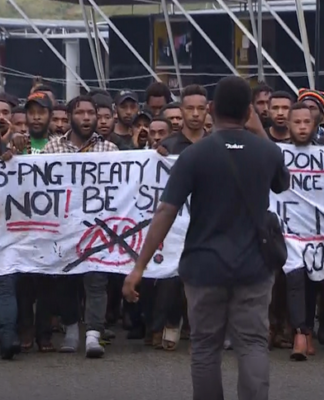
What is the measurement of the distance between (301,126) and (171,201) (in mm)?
3081

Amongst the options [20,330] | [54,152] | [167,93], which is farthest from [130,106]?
[20,330]

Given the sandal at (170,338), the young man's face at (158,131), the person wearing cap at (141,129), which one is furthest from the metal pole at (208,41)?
the sandal at (170,338)

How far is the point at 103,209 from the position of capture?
367 inches

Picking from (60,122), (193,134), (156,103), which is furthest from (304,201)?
(156,103)

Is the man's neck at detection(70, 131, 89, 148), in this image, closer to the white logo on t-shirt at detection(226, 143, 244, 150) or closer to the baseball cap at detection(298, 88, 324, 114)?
the baseball cap at detection(298, 88, 324, 114)

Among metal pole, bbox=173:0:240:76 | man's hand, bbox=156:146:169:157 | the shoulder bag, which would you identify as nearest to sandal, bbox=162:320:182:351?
man's hand, bbox=156:146:169:157

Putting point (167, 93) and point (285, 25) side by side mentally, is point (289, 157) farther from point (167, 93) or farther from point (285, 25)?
point (285, 25)

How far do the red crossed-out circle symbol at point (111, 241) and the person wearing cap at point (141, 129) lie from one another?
1.35 metres

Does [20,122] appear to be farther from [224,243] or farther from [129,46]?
[129,46]

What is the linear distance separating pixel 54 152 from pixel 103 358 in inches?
65.9

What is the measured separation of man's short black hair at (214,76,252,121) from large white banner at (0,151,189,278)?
294cm

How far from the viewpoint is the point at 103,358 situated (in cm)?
895

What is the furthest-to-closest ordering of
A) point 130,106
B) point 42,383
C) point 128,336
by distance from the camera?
point 130,106, point 128,336, point 42,383

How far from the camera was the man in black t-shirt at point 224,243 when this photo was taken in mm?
6199
